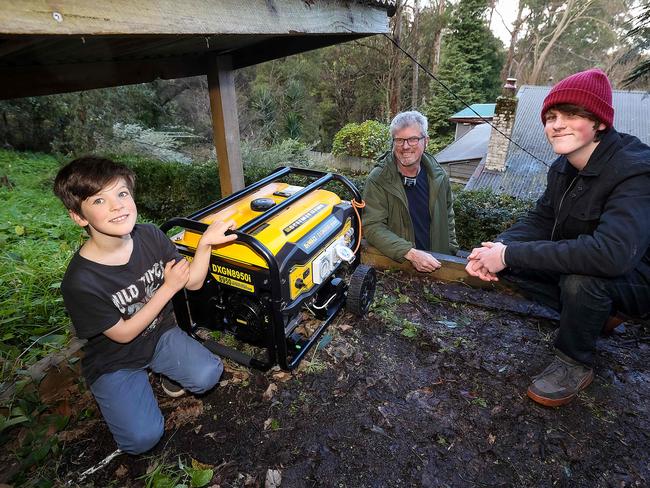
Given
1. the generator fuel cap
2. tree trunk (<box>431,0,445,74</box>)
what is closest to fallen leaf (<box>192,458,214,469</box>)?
the generator fuel cap

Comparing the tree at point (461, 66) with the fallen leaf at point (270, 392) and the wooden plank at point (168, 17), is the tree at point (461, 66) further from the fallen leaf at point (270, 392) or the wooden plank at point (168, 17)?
the fallen leaf at point (270, 392)

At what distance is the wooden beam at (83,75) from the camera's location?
6.83 feet

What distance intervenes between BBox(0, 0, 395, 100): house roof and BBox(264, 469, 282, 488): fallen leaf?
175cm

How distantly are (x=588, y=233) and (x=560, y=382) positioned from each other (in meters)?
0.78

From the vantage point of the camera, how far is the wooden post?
3441mm

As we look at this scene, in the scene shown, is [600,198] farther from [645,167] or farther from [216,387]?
[216,387]

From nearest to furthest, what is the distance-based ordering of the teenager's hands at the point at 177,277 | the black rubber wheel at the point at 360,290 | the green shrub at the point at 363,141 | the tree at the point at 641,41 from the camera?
the teenager's hands at the point at 177,277
the black rubber wheel at the point at 360,290
the tree at the point at 641,41
the green shrub at the point at 363,141

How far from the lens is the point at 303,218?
205cm

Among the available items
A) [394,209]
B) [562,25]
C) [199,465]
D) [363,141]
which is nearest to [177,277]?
[199,465]

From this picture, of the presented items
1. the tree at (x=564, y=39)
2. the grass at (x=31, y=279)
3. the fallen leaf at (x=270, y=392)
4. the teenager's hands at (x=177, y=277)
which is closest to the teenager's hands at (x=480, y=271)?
the fallen leaf at (x=270, y=392)

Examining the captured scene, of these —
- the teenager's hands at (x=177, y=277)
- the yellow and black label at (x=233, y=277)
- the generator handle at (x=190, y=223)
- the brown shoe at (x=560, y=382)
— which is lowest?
the brown shoe at (x=560, y=382)

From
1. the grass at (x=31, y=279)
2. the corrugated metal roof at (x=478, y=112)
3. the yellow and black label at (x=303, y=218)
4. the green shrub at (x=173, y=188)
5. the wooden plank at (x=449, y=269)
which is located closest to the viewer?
the yellow and black label at (x=303, y=218)

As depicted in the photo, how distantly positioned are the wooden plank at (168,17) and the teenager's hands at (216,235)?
0.84 m

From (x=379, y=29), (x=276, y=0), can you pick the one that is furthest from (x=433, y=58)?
(x=276, y=0)
